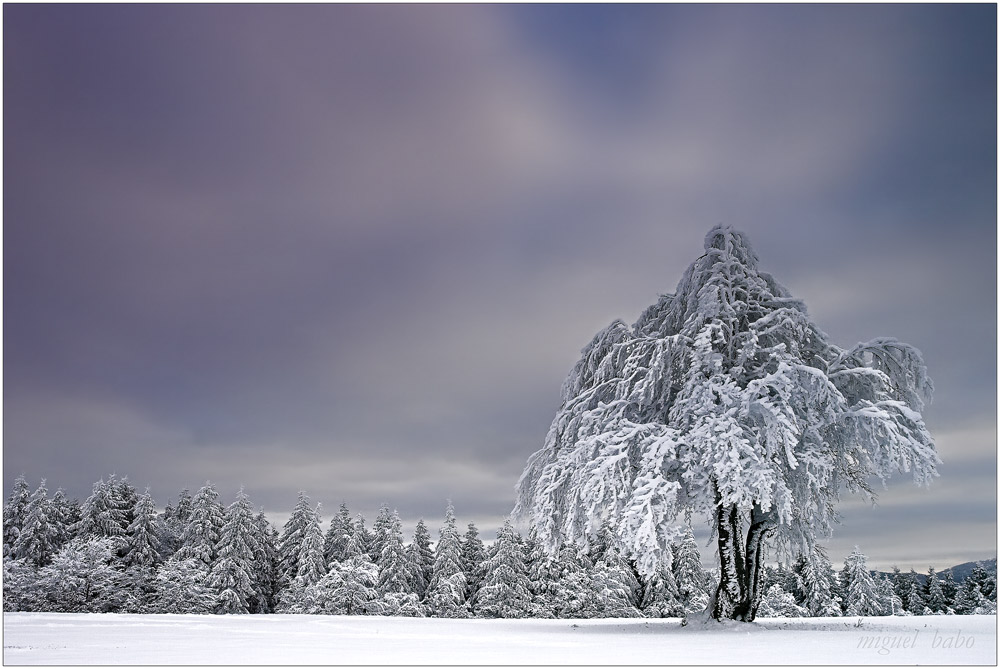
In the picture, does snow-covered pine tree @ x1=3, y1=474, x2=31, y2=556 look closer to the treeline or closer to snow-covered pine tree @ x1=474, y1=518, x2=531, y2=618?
the treeline

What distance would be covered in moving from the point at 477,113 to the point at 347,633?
11.0 metres

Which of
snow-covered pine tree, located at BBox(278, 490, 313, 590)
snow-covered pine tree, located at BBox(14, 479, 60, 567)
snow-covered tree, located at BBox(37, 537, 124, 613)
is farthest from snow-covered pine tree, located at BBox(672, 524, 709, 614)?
snow-covered pine tree, located at BBox(14, 479, 60, 567)

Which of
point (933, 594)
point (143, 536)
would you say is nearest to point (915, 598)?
point (933, 594)

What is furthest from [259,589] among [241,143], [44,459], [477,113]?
[477,113]

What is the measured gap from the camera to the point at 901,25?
1345 centimetres

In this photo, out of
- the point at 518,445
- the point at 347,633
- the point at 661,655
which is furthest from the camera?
the point at 518,445

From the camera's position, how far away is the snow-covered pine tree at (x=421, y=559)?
148 feet

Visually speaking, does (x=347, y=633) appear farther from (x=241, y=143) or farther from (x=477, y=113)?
(x=241, y=143)

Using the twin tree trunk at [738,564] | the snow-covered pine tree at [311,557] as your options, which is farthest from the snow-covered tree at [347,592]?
the twin tree trunk at [738,564]

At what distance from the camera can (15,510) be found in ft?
134

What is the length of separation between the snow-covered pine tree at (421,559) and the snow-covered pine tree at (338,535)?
4392 millimetres

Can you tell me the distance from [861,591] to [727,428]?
Answer: 39746 mm

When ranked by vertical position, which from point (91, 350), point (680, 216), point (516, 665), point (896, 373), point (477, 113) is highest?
point (477, 113)

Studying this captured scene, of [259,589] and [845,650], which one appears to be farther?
[259,589]
